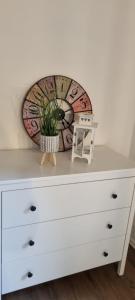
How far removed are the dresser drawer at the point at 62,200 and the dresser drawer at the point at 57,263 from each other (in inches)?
9.4

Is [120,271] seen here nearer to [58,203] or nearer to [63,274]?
[63,274]

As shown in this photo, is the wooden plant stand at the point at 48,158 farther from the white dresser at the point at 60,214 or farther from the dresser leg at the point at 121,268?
the dresser leg at the point at 121,268

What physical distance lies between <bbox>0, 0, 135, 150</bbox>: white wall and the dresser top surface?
155 mm

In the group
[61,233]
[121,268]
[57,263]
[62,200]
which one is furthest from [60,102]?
[121,268]

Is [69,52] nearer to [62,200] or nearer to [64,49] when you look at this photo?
[64,49]

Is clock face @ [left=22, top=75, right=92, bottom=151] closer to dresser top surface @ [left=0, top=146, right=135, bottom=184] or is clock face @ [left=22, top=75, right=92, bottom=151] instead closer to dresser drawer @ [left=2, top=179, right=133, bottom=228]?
dresser top surface @ [left=0, top=146, right=135, bottom=184]

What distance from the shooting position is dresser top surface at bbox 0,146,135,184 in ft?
4.41

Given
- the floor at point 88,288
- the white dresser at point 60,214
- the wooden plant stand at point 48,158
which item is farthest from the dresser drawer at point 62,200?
the floor at point 88,288

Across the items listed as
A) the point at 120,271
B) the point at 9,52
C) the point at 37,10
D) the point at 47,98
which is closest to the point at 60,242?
the point at 120,271

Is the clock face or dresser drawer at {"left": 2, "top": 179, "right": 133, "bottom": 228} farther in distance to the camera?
the clock face

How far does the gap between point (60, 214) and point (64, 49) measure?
3.18ft

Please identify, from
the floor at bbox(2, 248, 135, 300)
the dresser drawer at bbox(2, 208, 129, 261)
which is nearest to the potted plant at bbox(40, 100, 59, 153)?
the dresser drawer at bbox(2, 208, 129, 261)

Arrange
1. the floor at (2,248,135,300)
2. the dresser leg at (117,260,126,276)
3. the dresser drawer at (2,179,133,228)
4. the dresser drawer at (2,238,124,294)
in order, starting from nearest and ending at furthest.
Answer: the dresser drawer at (2,179,133,228)
the dresser drawer at (2,238,124,294)
the floor at (2,248,135,300)
the dresser leg at (117,260,126,276)

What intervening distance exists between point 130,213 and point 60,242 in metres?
0.48
